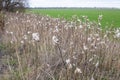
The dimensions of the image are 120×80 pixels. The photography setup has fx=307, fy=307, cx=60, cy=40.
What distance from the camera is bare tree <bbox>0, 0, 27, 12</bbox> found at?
1038 inches

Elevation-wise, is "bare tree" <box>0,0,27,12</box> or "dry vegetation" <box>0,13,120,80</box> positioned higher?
"dry vegetation" <box>0,13,120,80</box>

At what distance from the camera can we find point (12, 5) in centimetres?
2684

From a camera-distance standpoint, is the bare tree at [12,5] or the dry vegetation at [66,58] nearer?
the dry vegetation at [66,58]

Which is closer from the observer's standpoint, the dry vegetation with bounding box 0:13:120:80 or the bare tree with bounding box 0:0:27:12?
the dry vegetation with bounding box 0:13:120:80

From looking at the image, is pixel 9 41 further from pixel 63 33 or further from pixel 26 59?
pixel 26 59

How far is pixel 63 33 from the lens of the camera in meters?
6.82

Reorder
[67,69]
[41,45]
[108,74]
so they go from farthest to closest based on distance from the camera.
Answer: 1. [41,45]
2. [108,74]
3. [67,69]

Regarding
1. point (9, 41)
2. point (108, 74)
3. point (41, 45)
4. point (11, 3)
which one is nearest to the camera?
point (108, 74)

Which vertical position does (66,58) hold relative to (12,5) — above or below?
above

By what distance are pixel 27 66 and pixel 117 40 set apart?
2109 mm

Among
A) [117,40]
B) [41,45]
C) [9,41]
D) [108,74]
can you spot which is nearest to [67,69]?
[108,74]

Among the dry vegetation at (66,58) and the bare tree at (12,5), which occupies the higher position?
the dry vegetation at (66,58)

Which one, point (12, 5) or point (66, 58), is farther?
point (12, 5)

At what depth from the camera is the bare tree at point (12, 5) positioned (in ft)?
86.5
